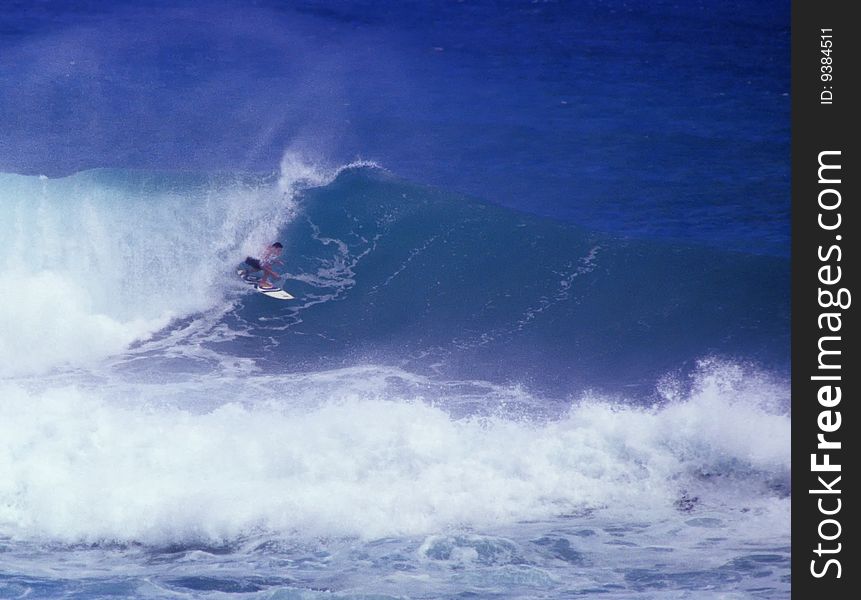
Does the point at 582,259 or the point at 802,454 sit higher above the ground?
the point at 582,259

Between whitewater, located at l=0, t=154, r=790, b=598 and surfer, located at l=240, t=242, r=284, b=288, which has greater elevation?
surfer, located at l=240, t=242, r=284, b=288

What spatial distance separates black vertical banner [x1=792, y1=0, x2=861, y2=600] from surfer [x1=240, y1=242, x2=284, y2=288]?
22.1 feet

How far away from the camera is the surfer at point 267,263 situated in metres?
13.1

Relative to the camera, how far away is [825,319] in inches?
316

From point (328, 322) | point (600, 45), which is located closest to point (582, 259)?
point (328, 322)

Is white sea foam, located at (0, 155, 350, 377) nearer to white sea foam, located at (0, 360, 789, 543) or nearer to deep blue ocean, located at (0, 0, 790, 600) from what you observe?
deep blue ocean, located at (0, 0, 790, 600)

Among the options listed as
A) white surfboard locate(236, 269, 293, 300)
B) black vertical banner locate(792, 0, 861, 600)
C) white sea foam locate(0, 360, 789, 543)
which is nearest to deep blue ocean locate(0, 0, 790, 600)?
white sea foam locate(0, 360, 789, 543)

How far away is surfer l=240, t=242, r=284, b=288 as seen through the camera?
13.1 metres

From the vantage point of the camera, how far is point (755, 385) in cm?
1138

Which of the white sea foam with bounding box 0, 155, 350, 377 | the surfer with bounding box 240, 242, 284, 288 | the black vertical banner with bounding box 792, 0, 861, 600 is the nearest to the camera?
the black vertical banner with bounding box 792, 0, 861, 600

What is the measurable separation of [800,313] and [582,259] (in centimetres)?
575

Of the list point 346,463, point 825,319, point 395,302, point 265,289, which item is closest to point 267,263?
point 265,289

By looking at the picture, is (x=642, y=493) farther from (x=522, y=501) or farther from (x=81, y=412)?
(x=81, y=412)

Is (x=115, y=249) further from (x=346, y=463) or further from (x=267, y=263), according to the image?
(x=346, y=463)
